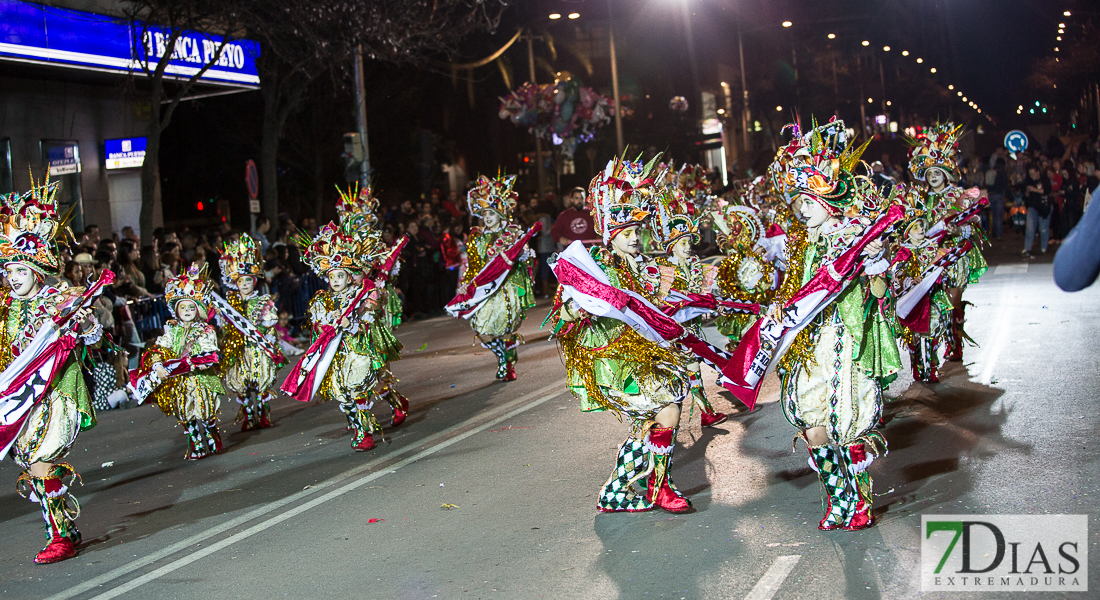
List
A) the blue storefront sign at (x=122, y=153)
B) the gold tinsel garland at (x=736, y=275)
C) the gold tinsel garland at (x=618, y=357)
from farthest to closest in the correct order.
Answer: the blue storefront sign at (x=122, y=153) → the gold tinsel garland at (x=736, y=275) → the gold tinsel garland at (x=618, y=357)

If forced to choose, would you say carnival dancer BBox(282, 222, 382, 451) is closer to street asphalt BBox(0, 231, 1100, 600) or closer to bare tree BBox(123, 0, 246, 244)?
street asphalt BBox(0, 231, 1100, 600)

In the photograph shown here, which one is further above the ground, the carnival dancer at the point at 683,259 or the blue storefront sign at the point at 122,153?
the blue storefront sign at the point at 122,153

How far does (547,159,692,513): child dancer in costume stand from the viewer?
5891 millimetres

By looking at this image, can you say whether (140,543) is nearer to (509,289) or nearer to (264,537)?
(264,537)

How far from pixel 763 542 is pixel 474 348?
9.68m

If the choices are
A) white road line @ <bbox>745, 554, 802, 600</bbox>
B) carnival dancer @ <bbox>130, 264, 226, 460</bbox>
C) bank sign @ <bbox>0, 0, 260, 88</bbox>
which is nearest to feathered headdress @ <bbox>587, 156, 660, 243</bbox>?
white road line @ <bbox>745, 554, 802, 600</bbox>

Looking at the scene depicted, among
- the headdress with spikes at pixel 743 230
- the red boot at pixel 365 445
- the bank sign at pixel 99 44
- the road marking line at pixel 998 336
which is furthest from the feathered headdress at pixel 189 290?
the bank sign at pixel 99 44

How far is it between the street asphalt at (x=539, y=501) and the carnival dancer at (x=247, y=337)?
1.20ft

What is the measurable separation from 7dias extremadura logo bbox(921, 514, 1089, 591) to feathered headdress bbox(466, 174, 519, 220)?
6.85m

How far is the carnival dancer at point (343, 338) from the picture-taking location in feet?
28.3

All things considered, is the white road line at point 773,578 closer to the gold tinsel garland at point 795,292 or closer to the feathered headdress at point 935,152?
the gold tinsel garland at point 795,292

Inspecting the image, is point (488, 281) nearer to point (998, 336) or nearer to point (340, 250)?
point (340, 250)

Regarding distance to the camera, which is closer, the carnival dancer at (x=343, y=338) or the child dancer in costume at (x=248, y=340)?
the carnival dancer at (x=343, y=338)

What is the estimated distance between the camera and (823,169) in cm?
548
